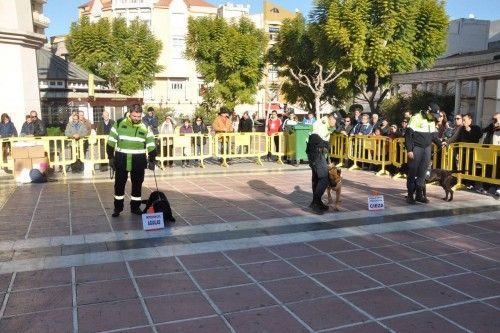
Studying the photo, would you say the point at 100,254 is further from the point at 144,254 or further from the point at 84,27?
the point at 84,27

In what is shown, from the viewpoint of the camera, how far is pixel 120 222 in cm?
767

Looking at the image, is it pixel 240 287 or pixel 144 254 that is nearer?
pixel 240 287

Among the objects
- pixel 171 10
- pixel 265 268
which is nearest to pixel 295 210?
pixel 265 268

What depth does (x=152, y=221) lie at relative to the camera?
23.4ft

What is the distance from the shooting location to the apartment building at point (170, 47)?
49719 mm

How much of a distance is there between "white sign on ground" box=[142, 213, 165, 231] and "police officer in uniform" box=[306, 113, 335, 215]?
2.66 metres

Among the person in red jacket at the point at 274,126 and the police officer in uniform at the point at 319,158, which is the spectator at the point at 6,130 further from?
the police officer in uniform at the point at 319,158

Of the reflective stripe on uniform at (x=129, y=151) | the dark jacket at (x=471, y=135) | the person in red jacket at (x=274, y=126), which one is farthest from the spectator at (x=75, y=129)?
the dark jacket at (x=471, y=135)

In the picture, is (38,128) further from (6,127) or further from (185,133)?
(185,133)

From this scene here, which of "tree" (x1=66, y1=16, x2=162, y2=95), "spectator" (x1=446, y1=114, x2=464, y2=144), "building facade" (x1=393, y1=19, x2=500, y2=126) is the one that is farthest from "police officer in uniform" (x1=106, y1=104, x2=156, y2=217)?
"tree" (x1=66, y1=16, x2=162, y2=95)

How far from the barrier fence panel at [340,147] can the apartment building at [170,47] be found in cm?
3591

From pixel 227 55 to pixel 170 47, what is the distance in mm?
18173

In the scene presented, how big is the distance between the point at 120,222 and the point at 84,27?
114ft

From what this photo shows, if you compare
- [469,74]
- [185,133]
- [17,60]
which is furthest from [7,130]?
[469,74]
